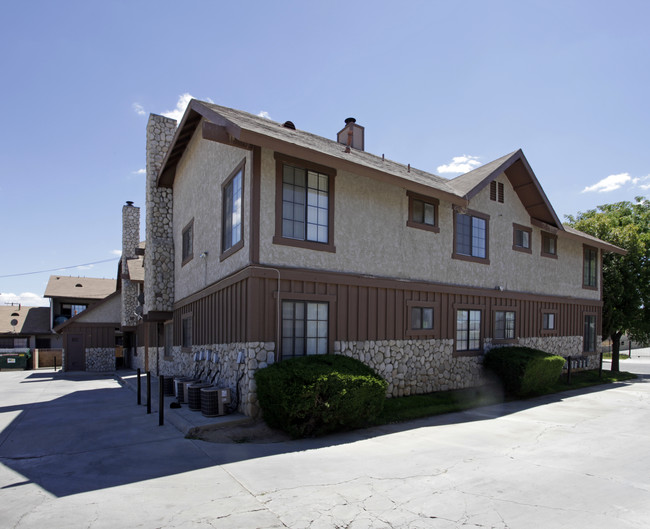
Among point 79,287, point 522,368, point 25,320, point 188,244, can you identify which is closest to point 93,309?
point 79,287

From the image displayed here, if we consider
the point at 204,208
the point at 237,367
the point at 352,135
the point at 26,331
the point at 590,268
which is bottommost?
the point at 26,331

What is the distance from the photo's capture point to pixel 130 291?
26391mm

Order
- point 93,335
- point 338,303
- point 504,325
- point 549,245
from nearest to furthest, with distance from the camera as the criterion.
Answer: point 338,303 → point 504,325 → point 549,245 → point 93,335

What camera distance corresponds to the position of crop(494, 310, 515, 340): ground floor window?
1601 centimetres

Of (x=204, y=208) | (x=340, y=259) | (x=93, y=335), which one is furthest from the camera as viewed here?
(x=93, y=335)

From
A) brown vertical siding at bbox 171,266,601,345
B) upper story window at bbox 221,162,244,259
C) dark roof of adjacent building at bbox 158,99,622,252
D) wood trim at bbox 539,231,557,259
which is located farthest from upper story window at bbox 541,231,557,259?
upper story window at bbox 221,162,244,259

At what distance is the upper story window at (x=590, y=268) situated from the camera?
2073 cm

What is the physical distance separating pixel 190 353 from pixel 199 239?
3818 millimetres

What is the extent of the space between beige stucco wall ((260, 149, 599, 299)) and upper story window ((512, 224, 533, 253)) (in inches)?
8.8

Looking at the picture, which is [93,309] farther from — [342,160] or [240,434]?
[342,160]

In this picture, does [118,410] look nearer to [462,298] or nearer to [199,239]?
[199,239]

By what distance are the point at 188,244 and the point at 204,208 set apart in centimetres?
266

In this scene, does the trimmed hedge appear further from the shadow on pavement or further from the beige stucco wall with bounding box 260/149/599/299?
the beige stucco wall with bounding box 260/149/599/299

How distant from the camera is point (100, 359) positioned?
29.0 meters
